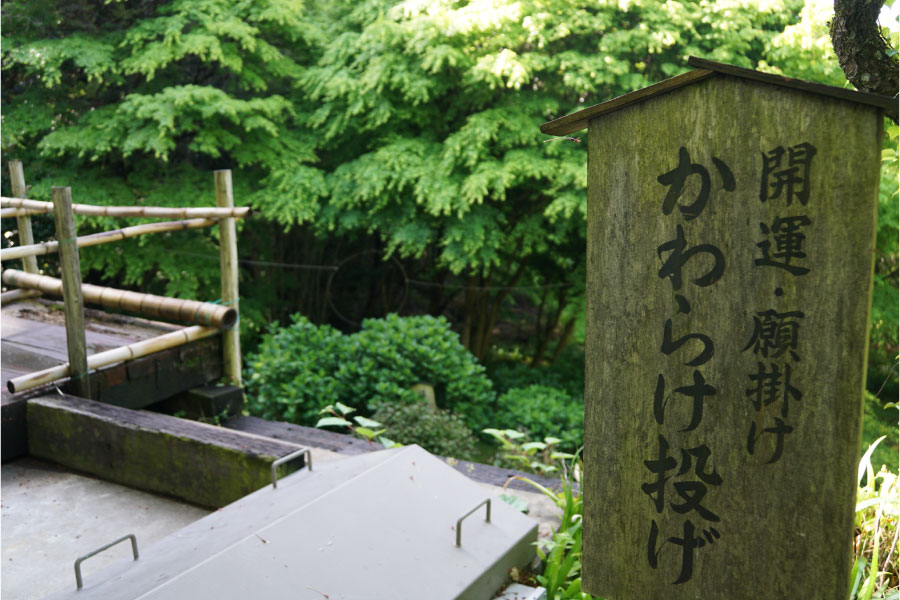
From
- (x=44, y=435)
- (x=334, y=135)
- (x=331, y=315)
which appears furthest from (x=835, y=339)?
(x=331, y=315)

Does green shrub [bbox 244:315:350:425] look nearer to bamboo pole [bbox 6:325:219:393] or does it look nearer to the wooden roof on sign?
bamboo pole [bbox 6:325:219:393]

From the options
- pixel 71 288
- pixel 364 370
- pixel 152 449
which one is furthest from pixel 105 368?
pixel 364 370

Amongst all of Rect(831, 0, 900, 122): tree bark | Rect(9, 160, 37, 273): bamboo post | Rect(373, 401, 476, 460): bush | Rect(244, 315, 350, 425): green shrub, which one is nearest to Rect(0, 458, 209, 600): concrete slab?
Rect(373, 401, 476, 460): bush

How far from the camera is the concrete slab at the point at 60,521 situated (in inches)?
113

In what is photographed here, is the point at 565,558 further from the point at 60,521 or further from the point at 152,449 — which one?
the point at 60,521

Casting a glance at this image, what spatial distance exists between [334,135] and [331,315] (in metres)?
3.61

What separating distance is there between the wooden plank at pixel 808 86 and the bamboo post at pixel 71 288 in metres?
3.42

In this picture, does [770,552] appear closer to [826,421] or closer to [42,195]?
[826,421]

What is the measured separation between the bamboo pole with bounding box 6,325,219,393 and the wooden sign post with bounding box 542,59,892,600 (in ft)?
10.7

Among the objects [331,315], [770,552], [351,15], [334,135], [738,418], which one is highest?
[351,15]

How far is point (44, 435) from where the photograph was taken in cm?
395

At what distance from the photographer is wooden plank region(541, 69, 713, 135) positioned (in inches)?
68.6

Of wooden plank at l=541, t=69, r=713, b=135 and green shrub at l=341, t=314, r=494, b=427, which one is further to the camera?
green shrub at l=341, t=314, r=494, b=427

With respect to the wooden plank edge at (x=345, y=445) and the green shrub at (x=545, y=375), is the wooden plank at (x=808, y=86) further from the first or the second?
the green shrub at (x=545, y=375)
